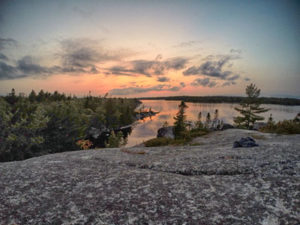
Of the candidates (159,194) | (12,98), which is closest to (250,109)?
(159,194)

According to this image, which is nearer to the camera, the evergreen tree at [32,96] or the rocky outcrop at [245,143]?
the rocky outcrop at [245,143]

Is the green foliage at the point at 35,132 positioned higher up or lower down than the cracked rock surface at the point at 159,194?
lower down

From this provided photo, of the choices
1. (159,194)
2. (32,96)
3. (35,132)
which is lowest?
(35,132)

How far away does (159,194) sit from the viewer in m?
3.29

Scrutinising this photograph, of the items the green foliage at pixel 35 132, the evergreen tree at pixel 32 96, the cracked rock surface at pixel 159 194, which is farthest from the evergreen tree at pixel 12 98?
the cracked rock surface at pixel 159 194

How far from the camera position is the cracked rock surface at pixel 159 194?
8.70ft

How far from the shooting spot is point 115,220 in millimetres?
2623

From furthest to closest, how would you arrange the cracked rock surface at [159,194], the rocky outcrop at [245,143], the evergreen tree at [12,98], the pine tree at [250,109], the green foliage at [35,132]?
1. the evergreen tree at [12,98]
2. the pine tree at [250,109]
3. the green foliage at [35,132]
4. the rocky outcrop at [245,143]
5. the cracked rock surface at [159,194]

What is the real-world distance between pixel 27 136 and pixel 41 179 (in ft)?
86.5

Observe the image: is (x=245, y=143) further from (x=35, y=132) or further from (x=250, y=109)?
(x=250, y=109)

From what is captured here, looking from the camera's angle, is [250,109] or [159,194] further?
[250,109]

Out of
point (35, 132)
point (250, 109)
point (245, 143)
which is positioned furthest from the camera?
point (250, 109)

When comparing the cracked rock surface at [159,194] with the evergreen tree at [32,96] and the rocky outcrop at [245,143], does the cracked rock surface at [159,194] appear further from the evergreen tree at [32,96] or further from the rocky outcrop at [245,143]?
the evergreen tree at [32,96]

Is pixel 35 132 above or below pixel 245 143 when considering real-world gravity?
below
